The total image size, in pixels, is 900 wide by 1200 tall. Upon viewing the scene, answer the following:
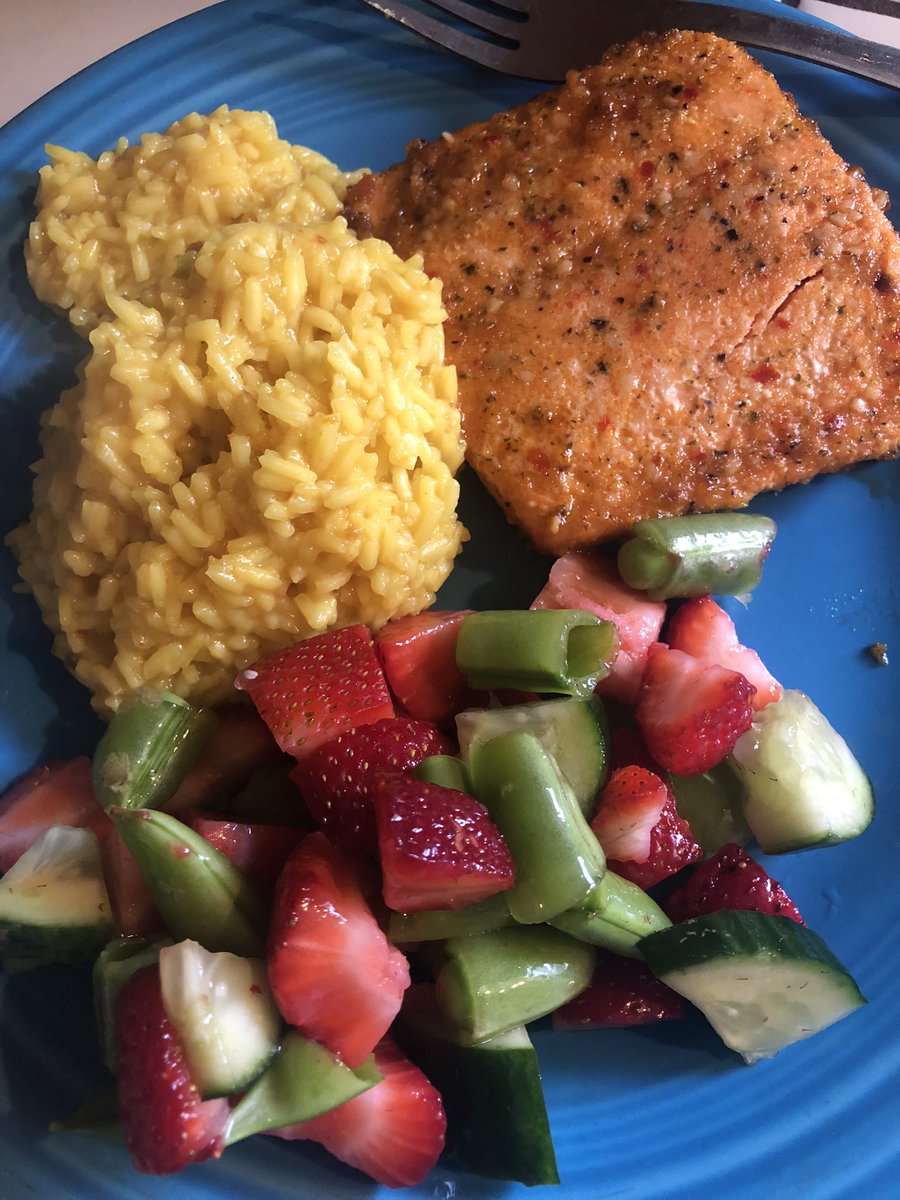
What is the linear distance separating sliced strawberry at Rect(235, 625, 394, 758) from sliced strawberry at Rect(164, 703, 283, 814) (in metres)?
0.13

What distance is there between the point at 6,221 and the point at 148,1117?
2.24m

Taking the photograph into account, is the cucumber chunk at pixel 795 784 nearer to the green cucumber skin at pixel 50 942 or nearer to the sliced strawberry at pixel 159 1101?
the sliced strawberry at pixel 159 1101

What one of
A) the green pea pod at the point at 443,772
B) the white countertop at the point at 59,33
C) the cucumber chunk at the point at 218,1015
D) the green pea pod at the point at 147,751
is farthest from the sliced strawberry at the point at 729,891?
the white countertop at the point at 59,33

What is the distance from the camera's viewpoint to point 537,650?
2.06 m

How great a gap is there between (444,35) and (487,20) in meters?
0.14

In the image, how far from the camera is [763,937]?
1841 millimetres

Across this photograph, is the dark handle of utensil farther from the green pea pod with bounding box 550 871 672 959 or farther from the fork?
the green pea pod with bounding box 550 871 672 959

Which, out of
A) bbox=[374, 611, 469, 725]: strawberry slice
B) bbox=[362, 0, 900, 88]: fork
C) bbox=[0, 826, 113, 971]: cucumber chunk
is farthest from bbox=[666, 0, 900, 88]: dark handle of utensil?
bbox=[0, 826, 113, 971]: cucumber chunk

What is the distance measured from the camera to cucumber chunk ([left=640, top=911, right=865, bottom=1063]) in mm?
1829

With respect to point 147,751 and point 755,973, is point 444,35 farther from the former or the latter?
point 755,973

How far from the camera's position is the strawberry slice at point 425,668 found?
2152 millimetres

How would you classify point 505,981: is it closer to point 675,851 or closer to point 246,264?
point 675,851

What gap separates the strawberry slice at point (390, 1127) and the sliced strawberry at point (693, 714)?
0.84 meters

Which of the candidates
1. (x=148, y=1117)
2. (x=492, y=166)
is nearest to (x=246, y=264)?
(x=492, y=166)
